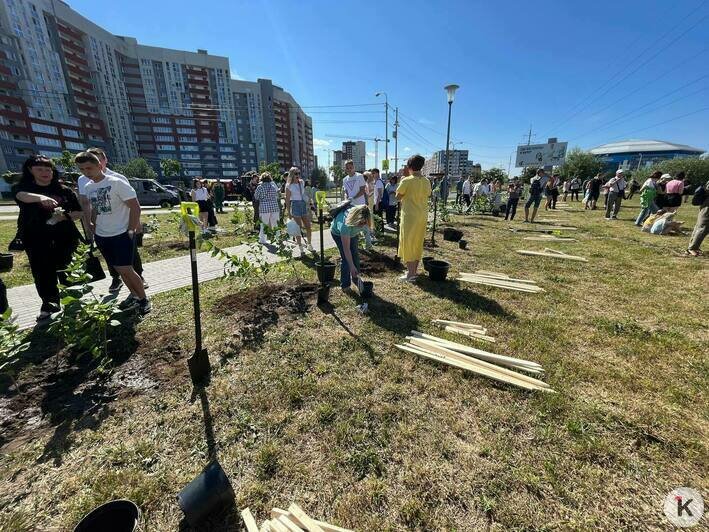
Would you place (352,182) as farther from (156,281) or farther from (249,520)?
(249,520)

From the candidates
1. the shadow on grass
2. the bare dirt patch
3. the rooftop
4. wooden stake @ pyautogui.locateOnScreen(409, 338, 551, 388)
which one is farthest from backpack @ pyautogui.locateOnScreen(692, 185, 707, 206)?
the rooftop

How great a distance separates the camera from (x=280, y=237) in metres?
5.49

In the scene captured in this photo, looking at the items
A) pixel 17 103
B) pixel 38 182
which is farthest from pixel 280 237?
pixel 17 103

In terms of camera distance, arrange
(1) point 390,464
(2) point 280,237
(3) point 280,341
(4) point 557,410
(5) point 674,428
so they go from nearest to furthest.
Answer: (1) point 390,464
(5) point 674,428
(4) point 557,410
(3) point 280,341
(2) point 280,237

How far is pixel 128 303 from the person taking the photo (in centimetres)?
446

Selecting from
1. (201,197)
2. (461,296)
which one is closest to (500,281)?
(461,296)

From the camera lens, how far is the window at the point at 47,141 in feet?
192

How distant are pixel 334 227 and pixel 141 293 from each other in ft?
9.43

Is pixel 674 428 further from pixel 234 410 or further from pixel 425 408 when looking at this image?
pixel 234 410

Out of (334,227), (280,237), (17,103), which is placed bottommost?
(280,237)

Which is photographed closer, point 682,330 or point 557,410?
point 557,410

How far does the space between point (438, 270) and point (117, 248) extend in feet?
15.7

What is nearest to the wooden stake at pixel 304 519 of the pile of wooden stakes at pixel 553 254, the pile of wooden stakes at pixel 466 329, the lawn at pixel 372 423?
the lawn at pixel 372 423

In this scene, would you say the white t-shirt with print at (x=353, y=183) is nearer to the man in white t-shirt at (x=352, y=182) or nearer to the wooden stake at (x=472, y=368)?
the man in white t-shirt at (x=352, y=182)
